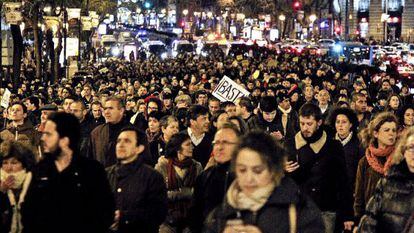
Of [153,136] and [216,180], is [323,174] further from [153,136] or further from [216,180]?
[153,136]

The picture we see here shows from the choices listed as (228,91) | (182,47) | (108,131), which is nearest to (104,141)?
(108,131)

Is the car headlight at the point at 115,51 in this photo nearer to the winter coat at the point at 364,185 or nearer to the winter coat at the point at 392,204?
the winter coat at the point at 364,185

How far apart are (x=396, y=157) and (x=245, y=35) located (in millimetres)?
94692

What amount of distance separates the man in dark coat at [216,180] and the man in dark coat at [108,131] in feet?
9.70

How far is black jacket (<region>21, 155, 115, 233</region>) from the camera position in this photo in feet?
21.3

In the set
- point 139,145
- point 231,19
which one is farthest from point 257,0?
point 139,145

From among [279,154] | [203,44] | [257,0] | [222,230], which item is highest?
[257,0]

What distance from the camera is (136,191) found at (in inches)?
308

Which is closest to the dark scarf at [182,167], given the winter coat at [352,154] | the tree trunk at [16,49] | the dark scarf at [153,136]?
the winter coat at [352,154]

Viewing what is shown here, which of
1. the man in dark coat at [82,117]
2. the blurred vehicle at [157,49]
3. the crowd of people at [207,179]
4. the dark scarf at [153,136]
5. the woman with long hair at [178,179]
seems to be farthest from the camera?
the blurred vehicle at [157,49]

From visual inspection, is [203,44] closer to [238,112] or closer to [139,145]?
[238,112]

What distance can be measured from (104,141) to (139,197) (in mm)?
3231

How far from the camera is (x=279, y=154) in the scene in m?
5.68

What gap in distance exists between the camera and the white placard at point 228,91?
55.2ft
